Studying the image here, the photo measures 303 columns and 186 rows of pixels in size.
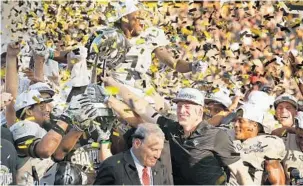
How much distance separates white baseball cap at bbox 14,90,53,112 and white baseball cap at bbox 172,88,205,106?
3.41 feet

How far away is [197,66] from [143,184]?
1.05m

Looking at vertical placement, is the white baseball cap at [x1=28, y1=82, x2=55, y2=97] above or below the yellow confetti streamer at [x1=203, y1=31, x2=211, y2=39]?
below

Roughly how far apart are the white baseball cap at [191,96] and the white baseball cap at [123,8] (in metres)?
0.76

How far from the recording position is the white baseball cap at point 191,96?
5.16m

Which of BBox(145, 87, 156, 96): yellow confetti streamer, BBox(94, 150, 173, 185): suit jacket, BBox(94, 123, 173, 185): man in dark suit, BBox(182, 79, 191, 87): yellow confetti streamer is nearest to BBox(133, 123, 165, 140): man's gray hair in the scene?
BBox(94, 123, 173, 185): man in dark suit

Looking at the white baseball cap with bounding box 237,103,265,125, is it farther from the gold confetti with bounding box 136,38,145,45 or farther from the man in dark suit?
the gold confetti with bounding box 136,38,145,45

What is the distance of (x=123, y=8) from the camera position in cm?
530

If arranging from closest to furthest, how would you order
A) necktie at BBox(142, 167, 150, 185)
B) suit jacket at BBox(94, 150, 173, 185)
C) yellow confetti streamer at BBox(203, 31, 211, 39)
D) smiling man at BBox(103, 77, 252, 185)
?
1. suit jacket at BBox(94, 150, 173, 185)
2. necktie at BBox(142, 167, 150, 185)
3. smiling man at BBox(103, 77, 252, 185)
4. yellow confetti streamer at BBox(203, 31, 211, 39)

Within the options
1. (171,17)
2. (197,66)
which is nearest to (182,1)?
(171,17)

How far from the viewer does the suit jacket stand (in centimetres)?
480

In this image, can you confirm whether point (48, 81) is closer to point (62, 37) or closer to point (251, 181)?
point (62, 37)

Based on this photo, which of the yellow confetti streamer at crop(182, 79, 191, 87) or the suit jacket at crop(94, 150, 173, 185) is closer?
the suit jacket at crop(94, 150, 173, 185)

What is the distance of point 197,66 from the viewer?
209 inches

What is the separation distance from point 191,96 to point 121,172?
0.83 meters
